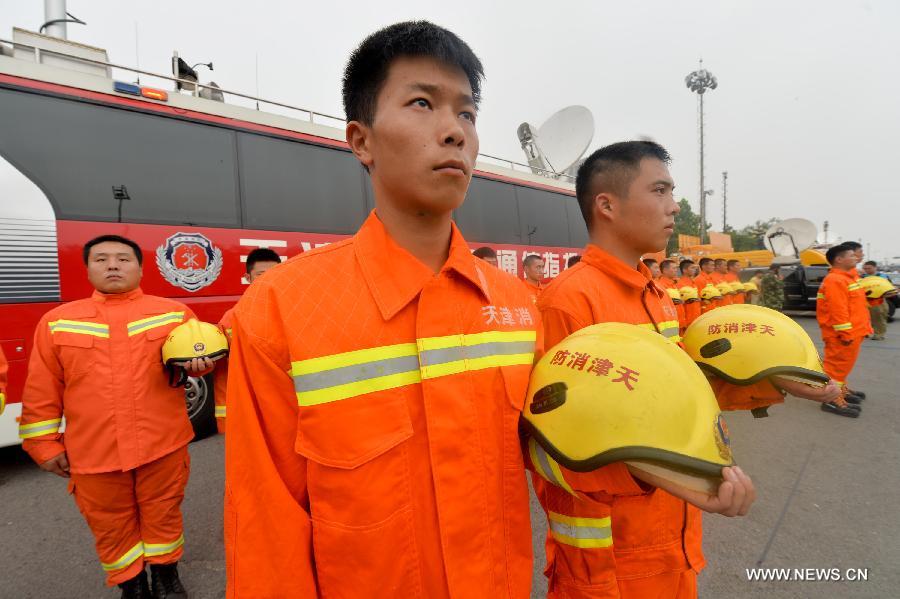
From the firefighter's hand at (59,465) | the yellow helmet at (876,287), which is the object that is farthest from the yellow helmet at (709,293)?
the firefighter's hand at (59,465)

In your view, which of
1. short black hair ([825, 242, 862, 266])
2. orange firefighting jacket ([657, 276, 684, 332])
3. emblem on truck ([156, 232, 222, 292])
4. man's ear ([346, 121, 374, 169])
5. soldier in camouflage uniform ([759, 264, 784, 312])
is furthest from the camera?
soldier in camouflage uniform ([759, 264, 784, 312])

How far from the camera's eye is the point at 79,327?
7.23ft

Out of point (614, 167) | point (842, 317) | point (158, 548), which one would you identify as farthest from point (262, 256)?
point (842, 317)

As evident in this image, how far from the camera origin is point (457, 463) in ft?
3.20

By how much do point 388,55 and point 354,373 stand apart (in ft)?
2.65

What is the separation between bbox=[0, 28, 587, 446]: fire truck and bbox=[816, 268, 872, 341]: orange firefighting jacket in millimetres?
5924

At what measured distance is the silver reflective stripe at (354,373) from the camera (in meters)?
0.91

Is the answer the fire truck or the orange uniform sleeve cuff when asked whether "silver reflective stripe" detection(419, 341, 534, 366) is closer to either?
the orange uniform sleeve cuff

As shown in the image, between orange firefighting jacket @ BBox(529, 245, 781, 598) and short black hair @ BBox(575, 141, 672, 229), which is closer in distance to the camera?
orange firefighting jacket @ BBox(529, 245, 781, 598)

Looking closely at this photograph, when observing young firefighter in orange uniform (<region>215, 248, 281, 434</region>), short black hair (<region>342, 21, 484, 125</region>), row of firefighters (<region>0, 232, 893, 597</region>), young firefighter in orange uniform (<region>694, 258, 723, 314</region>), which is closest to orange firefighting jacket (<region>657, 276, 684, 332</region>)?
young firefighter in orange uniform (<region>694, 258, 723, 314</region>)

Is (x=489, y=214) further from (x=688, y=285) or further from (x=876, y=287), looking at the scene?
(x=688, y=285)

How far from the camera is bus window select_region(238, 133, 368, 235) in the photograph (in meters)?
4.62

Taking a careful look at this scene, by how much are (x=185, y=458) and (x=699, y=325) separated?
2.73 meters

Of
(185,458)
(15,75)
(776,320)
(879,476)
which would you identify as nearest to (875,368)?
(879,476)
